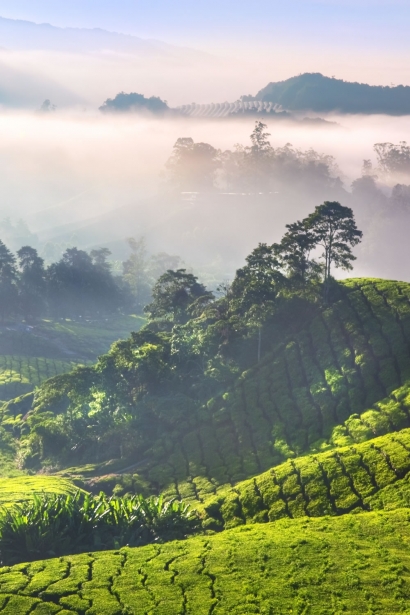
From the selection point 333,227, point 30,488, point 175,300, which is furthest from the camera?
point 175,300

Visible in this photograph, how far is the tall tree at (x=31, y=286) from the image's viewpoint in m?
98.2

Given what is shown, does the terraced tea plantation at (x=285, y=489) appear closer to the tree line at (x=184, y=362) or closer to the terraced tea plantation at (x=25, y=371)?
the tree line at (x=184, y=362)

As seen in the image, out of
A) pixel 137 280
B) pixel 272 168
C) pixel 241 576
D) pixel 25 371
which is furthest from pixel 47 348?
pixel 272 168

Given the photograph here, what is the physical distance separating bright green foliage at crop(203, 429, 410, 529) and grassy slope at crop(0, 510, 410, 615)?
2.88m

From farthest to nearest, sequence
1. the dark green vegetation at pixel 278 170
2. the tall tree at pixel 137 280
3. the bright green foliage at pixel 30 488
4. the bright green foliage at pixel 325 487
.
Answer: the dark green vegetation at pixel 278 170 < the tall tree at pixel 137 280 < the bright green foliage at pixel 30 488 < the bright green foliage at pixel 325 487

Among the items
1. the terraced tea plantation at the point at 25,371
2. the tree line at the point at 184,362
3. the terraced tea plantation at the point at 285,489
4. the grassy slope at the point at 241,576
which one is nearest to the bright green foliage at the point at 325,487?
the terraced tea plantation at the point at 285,489

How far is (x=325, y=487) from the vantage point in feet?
107

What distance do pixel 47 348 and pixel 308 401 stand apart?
49550 millimetres

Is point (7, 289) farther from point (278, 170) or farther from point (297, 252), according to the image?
point (278, 170)

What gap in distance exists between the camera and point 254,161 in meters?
188

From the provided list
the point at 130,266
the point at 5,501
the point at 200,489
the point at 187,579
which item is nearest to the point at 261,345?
the point at 200,489

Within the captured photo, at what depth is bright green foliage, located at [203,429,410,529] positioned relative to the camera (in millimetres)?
30984

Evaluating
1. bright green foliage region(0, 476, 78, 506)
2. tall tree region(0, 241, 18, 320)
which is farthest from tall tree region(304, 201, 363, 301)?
tall tree region(0, 241, 18, 320)

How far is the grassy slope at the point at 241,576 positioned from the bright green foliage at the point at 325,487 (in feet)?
9.46
